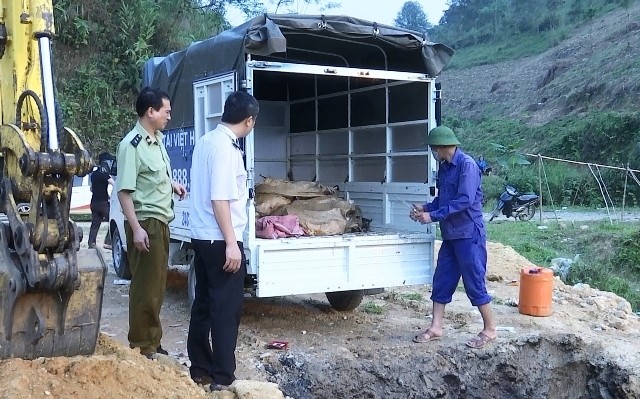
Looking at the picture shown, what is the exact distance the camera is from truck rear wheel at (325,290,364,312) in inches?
281

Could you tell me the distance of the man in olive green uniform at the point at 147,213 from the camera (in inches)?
191

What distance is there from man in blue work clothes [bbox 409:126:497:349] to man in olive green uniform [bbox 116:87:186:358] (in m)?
2.21

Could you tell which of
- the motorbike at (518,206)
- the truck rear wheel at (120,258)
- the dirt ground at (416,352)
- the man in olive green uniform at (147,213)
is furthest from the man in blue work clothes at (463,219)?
the motorbike at (518,206)

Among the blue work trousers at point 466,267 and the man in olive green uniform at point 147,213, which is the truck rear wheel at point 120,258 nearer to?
the man in olive green uniform at point 147,213

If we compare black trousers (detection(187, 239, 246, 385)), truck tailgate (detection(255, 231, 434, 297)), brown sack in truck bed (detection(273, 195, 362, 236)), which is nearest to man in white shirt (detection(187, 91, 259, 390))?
black trousers (detection(187, 239, 246, 385))

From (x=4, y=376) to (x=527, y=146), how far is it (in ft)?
89.5

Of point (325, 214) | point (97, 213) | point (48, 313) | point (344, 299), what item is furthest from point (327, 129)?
point (48, 313)

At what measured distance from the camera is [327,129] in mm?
8484

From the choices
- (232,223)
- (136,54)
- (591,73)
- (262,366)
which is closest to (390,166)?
(262,366)

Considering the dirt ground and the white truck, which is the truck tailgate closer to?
the white truck

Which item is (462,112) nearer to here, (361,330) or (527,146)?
(527,146)

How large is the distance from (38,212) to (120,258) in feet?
19.6

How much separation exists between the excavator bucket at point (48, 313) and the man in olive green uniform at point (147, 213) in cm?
104

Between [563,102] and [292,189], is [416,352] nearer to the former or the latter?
[292,189]
